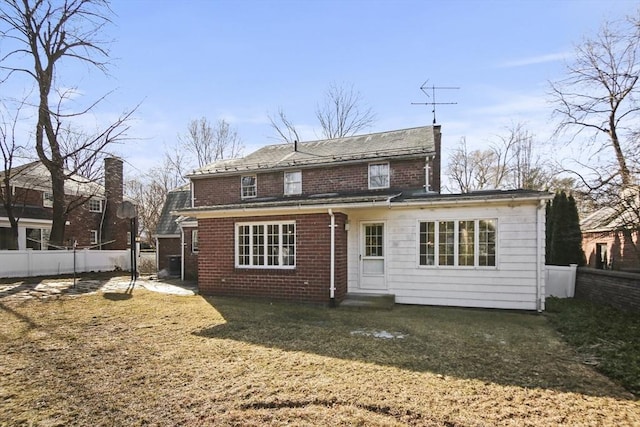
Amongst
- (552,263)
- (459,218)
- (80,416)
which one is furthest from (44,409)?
(552,263)

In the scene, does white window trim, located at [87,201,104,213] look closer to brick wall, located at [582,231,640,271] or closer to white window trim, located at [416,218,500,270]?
white window trim, located at [416,218,500,270]

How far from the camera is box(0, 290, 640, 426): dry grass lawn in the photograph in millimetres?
3707

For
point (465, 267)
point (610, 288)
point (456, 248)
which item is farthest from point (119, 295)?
point (610, 288)

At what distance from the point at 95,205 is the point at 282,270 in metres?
21.6

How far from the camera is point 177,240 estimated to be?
1916 centimetres

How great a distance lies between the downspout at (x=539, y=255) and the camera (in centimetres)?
880

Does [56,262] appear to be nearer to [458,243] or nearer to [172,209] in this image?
[172,209]

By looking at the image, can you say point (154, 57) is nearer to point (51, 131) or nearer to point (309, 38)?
point (309, 38)

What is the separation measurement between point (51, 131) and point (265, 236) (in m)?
15.1

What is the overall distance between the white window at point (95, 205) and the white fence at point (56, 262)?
695 cm

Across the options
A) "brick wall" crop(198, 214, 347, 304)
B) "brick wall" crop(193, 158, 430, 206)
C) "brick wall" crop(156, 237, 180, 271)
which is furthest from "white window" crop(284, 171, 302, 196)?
"brick wall" crop(156, 237, 180, 271)

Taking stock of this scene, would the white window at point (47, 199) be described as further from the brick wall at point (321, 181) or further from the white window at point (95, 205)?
the brick wall at point (321, 181)

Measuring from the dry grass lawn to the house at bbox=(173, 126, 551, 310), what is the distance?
4.30 ft

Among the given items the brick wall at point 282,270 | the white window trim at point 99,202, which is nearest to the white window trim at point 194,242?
the brick wall at point 282,270
